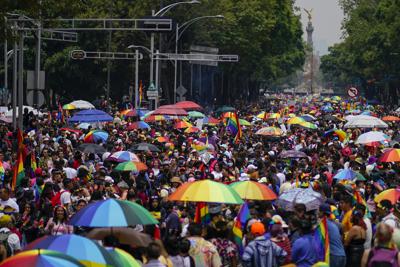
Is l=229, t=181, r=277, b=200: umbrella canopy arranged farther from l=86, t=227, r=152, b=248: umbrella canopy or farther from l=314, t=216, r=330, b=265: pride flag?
l=86, t=227, r=152, b=248: umbrella canopy

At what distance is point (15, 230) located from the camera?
15.5 m

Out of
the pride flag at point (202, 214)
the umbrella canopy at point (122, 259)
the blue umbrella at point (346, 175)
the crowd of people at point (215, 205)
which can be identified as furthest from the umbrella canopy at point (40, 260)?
the blue umbrella at point (346, 175)

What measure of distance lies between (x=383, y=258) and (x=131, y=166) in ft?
37.9

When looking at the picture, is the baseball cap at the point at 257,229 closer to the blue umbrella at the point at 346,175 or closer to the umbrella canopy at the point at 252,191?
the umbrella canopy at the point at 252,191

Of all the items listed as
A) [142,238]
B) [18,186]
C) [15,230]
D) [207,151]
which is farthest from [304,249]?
[207,151]

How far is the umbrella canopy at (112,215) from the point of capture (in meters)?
12.6

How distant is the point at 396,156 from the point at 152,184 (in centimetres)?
544

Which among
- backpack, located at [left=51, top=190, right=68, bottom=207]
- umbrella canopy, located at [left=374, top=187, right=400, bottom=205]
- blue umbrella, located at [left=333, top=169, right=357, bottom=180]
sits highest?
umbrella canopy, located at [left=374, top=187, right=400, bottom=205]

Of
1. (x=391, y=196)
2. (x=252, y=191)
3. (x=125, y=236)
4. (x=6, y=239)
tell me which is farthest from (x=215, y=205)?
(x=125, y=236)

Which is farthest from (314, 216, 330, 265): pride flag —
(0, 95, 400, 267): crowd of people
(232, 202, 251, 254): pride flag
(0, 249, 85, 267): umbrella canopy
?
(0, 249, 85, 267): umbrella canopy

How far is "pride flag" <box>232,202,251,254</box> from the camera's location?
14.1 metres

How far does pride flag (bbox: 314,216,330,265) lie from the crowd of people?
10cm

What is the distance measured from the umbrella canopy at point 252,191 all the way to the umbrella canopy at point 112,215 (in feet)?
11.3

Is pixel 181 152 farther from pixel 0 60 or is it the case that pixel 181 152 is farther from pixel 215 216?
pixel 0 60
